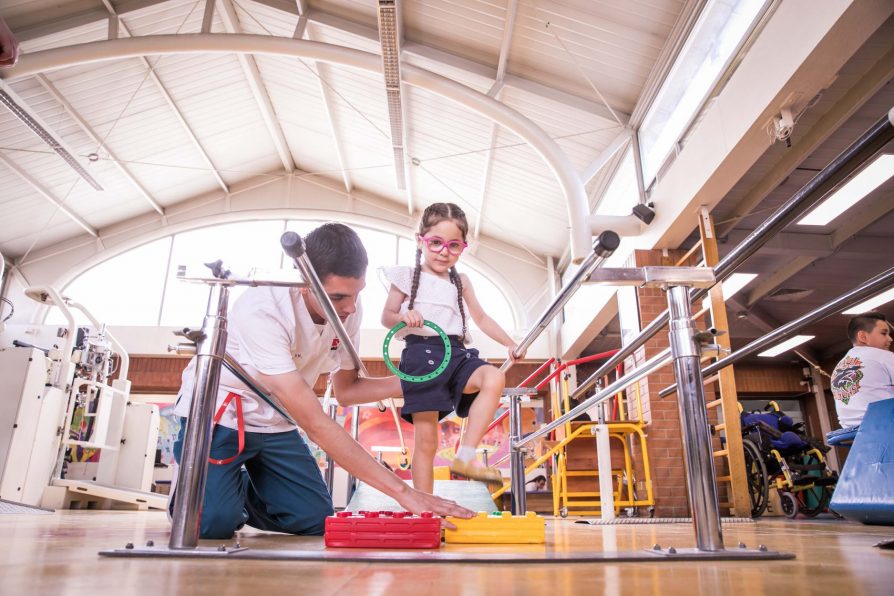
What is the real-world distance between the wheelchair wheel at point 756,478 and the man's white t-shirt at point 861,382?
1459mm

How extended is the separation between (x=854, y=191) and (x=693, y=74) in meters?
1.69

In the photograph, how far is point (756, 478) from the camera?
536 cm

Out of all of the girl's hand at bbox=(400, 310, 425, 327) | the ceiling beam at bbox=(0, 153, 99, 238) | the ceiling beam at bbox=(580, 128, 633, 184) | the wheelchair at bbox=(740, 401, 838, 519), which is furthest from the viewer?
the ceiling beam at bbox=(0, 153, 99, 238)

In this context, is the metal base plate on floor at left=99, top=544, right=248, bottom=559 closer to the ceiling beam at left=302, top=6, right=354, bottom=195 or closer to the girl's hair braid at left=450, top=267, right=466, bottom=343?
the girl's hair braid at left=450, top=267, right=466, bottom=343

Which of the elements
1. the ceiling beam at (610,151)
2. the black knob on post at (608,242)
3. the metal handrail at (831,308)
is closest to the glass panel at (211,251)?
the ceiling beam at (610,151)

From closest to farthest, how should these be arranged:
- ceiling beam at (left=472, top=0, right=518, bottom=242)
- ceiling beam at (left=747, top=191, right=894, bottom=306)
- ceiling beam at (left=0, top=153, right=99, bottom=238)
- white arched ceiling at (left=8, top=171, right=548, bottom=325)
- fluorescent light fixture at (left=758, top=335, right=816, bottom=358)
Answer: ceiling beam at (left=747, top=191, right=894, bottom=306) → ceiling beam at (left=472, top=0, right=518, bottom=242) → ceiling beam at (left=0, top=153, right=99, bottom=238) → fluorescent light fixture at (left=758, top=335, right=816, bottom=358) → white arched ceiling at (left=8, top=171, right=548, bottom=325)

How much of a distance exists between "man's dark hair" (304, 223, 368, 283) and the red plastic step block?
0.60 metres

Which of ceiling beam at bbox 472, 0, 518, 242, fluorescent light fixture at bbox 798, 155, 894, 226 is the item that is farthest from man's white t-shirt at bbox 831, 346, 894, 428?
ceiling beam at bbox 472, 0, 518, 242

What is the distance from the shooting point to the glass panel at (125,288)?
10594 mm

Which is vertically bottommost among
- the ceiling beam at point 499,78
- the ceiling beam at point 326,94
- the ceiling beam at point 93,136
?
the ceiling beam at point 499,78

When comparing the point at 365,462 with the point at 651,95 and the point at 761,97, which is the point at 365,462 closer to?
the point at 761,97

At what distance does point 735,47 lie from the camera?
4.36 m

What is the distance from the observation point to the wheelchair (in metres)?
4.70

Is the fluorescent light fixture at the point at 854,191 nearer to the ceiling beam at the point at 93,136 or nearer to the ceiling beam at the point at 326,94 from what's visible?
the ceiling beam at the point at 326,94
